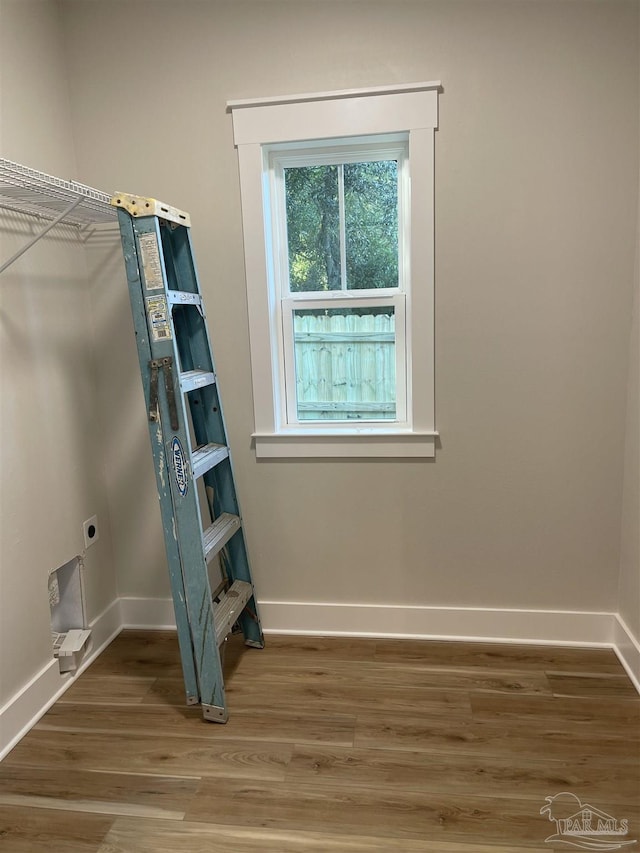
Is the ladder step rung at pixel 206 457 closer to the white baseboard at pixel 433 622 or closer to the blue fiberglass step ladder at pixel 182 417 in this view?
the blue fiberglass step ladder at pixel 182 417

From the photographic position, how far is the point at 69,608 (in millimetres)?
2439

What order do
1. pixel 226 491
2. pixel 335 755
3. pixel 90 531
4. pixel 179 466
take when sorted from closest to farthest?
pixel 335 755, pixel 179 466, pixel 226 491, pixel 90 531

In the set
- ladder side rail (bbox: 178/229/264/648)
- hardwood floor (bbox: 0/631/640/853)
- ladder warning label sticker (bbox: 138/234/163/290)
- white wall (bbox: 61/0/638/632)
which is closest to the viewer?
hardwood floor (bbox: 0/631/640/853)

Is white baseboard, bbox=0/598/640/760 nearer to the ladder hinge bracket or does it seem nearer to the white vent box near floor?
the white vent box near floor

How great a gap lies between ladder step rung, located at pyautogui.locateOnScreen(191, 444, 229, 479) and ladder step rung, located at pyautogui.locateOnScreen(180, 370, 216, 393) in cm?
24

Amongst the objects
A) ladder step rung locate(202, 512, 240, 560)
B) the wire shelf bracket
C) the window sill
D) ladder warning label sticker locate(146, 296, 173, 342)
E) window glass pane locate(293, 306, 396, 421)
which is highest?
the wire shelf bracket

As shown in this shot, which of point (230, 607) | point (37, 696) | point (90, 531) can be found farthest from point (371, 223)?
point (37, 696)

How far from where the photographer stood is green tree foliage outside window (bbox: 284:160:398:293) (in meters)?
2.39

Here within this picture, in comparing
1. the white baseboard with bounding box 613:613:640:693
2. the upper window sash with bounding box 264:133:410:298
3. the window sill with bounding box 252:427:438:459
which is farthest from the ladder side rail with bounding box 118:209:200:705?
the white baseboard with bounding box 613:613:640:693

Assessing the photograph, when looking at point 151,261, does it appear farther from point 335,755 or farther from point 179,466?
point 335,755

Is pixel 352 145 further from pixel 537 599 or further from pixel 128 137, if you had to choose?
pixel 537 599

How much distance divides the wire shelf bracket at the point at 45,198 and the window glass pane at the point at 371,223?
37.6 inches

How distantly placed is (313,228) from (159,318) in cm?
86

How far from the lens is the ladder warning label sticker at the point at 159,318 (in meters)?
1.93
